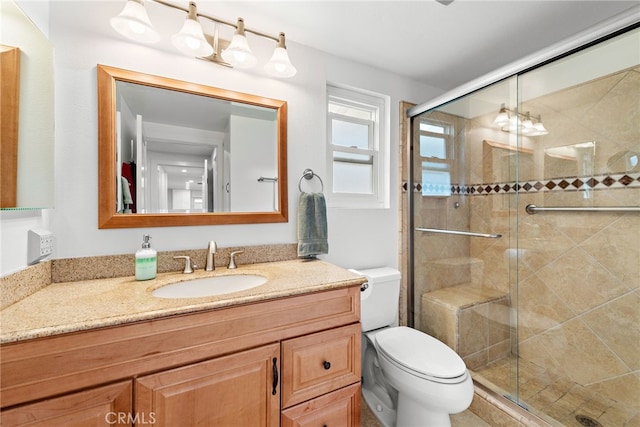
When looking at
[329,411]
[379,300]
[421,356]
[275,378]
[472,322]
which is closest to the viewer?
[275,378]

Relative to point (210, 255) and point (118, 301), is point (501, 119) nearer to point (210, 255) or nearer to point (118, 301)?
point (210, 255)

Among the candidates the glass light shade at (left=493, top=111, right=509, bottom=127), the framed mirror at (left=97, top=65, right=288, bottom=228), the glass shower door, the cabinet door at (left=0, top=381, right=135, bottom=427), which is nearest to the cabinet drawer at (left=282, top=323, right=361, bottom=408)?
the cabinet door at (left=0, top=381, right=135, bottom=427)

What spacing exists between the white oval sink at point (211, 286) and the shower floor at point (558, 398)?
1541 millimetres

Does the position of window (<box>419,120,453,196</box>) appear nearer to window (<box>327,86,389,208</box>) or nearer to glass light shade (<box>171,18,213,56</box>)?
window (<box>327,86,389,208</box>)

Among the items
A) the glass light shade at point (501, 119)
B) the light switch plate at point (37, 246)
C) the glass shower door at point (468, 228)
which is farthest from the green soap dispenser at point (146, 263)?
the glass light shade at point (501, 119)

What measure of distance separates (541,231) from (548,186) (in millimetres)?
299

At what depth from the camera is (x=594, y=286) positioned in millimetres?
1550

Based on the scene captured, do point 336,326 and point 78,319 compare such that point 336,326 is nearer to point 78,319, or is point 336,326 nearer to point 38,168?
point 78,319

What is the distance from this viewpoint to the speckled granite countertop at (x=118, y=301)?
0.69 m

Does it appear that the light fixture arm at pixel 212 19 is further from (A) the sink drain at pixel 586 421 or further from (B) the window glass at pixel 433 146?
(A) the sink drain at pixel 586 421

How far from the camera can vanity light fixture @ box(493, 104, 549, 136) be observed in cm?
173

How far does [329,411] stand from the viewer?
105cm

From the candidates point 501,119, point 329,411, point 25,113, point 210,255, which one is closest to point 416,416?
point 329,411

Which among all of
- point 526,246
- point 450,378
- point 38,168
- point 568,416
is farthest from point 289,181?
point 568,416
